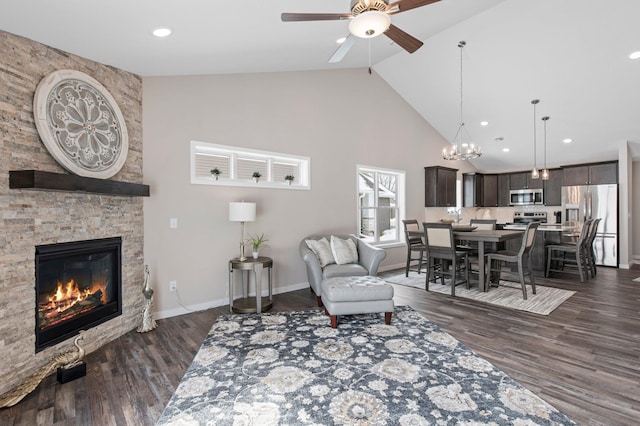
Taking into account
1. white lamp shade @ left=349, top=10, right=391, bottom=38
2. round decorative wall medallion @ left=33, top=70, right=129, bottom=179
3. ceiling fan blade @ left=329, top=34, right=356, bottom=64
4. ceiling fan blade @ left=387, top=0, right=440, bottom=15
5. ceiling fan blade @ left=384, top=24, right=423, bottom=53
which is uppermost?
ceiling fan blade @ left=387, top=0, right=440, bottom=15

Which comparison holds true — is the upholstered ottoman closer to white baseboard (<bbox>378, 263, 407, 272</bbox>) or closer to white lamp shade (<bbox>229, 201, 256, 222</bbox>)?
white lamp shade (<bbox>229, 201, 256, 222</bbox>)

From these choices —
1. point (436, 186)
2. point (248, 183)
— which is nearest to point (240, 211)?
point (248, 183)

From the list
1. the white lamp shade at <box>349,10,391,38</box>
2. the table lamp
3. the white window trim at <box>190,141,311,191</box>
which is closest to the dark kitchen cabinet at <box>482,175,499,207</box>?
the white window trim at <box>190,141,311,191</box>

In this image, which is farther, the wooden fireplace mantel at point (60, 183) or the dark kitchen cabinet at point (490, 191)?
the dark kitchen cabinet at point (490, 191)

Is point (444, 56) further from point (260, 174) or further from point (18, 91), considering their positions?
point (18, 91)

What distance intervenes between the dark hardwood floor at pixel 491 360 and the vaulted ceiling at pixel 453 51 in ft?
8.76

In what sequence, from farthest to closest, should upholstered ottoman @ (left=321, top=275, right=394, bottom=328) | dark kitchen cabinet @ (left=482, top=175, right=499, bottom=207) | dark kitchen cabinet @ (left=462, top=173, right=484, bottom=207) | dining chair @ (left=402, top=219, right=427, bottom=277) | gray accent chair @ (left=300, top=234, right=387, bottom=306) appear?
dark kitchen cabinet @ (left=482, top=175, right=499, bottom=207)
dark kitchen cabinet @ (left=462, top=173, right=484, bottom=207)
dining chair @ (left=402, top=219, right=427, bottom=277)
gray accent chair @ (left=300, top=234, right=387, bottom=306)
upholstered ottoman @ (left=321, top=275, right=394, bottom=328)

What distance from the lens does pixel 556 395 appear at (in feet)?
7.22

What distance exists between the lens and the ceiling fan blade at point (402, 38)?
8.34 ft

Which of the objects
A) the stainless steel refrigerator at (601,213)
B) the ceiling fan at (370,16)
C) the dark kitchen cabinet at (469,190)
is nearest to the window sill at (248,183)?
the ceiling fan at (370,16)

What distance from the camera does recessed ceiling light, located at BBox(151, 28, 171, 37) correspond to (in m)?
2.68

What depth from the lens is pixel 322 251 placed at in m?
4.45

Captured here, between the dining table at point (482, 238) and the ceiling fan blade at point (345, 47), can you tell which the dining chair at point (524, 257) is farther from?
the ceiling fan blade at point (345, 47)

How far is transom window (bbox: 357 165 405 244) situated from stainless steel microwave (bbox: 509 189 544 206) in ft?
12.0
